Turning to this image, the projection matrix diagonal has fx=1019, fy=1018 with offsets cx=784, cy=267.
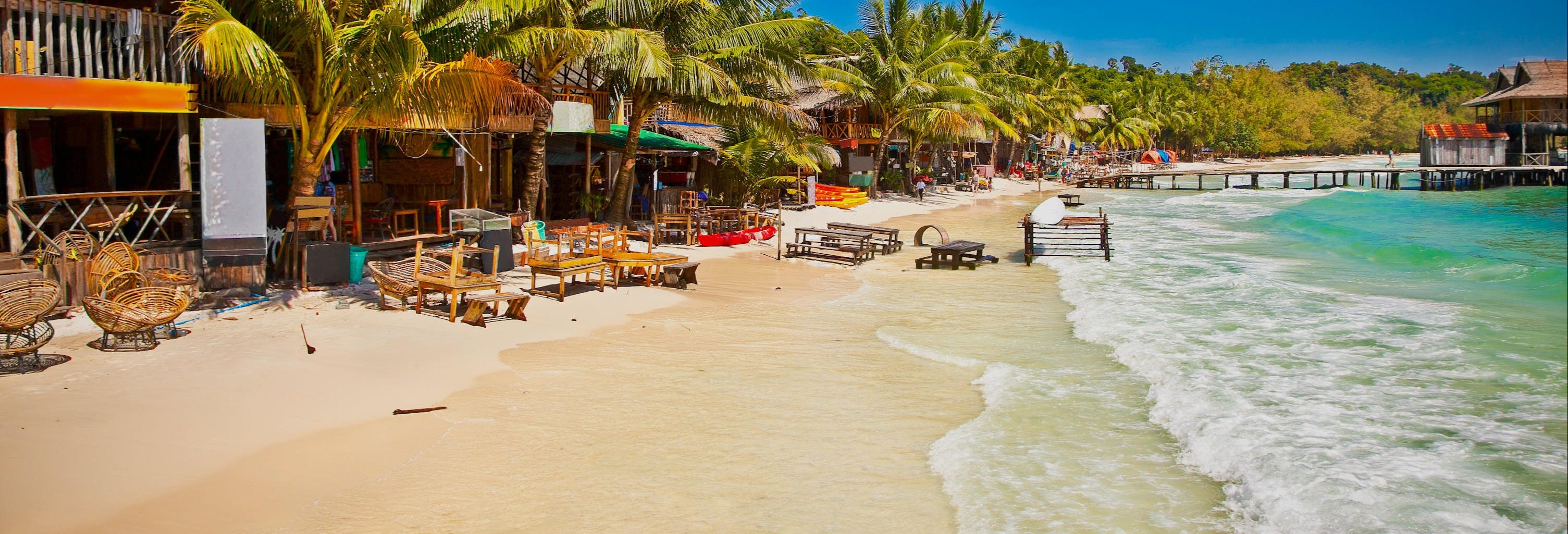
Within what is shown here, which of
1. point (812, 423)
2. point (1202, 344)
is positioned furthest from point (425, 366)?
point (1202, 344)

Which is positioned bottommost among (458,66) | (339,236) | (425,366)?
(425,366)

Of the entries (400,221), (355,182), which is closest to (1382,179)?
(400,221)

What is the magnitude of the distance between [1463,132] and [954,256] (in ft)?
144

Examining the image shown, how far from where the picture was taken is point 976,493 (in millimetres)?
6980

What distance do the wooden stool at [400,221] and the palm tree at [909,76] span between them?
19545 millimetres

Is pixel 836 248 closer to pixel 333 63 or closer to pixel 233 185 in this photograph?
pixel 333 63

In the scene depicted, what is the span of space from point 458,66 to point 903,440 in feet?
23.3

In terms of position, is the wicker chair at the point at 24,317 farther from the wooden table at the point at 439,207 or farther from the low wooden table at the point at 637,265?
the wooden table at the point at 439,207

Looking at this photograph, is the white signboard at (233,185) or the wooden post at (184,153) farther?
the wooden post at (184,153)

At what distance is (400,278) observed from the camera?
12.2m

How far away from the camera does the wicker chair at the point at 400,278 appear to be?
37.8 feet

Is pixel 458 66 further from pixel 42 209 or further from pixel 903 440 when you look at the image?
pixel 903 440

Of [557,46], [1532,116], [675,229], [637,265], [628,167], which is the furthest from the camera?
[1532,116]

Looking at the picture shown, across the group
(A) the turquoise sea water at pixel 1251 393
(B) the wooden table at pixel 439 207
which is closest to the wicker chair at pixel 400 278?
(B) the wooden table at pixel 439 207
